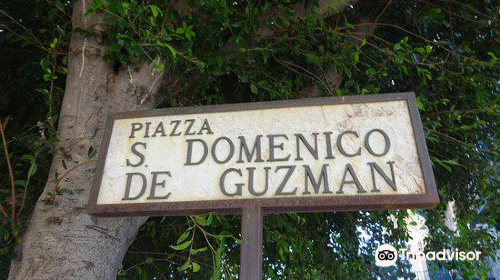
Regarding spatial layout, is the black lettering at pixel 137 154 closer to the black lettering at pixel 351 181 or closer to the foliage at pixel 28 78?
the black lettering at pixel 351 181

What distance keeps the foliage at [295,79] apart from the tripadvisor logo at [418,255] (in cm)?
7

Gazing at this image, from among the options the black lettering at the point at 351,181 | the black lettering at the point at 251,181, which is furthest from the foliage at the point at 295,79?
the black lettering at the point at 351,181

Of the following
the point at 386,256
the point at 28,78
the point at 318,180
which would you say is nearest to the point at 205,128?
the point at 318,180

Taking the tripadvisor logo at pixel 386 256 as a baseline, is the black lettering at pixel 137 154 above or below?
below

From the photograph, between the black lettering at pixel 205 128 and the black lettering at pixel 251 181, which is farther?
the black lettering at pixel 205 128

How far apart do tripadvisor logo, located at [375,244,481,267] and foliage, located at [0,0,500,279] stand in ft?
Result: 0.22

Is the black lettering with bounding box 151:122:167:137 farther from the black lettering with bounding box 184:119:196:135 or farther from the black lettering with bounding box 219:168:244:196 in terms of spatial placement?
the black lettering with bounding box 219:168:244:196

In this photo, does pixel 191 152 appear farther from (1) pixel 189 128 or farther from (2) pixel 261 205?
(2) pixel 261 205

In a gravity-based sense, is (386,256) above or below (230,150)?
above

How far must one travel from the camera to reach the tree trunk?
181cm

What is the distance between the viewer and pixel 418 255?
4.16 metres

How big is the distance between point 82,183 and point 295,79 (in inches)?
76.5

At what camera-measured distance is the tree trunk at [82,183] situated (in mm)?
1813

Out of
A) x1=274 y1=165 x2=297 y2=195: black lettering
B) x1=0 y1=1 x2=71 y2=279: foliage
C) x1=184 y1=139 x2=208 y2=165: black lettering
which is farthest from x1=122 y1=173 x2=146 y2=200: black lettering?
x1=0 y1=1 x2=71 y2=279: foliage
